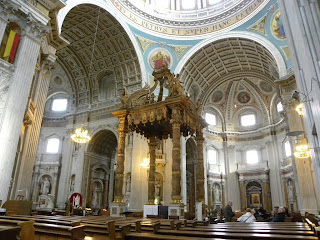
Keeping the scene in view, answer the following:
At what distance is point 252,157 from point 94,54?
1571cm

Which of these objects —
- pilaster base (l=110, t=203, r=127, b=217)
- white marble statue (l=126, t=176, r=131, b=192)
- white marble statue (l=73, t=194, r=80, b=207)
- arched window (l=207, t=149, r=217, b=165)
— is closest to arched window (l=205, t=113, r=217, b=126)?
arched window (l=207, t=149, r=217, b=165)

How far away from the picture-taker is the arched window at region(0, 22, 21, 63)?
784 cm

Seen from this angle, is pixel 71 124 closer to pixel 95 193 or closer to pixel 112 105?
pixel 112 105

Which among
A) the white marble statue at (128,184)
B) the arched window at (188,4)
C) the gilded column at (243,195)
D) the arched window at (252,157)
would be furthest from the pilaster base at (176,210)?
the arched window at (188,4)

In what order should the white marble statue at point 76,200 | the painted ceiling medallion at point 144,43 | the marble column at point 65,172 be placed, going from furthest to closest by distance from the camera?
the painted ceiling medallion at point 144,43
the marble column at point 65,172
the white marble statue at point 76,200

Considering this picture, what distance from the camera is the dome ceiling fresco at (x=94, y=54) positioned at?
15585 mm

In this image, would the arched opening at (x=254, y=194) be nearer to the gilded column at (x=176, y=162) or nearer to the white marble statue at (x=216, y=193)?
the white marble statue at (x=216, y=193)

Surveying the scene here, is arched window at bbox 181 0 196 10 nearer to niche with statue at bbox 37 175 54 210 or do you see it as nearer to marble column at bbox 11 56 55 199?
marble column at bbox 11 56 55 199

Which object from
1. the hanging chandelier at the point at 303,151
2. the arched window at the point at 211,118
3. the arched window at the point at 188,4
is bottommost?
the hanging chandelier at the point at 303,151

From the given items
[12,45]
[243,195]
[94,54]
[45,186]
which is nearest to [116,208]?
[12,45]

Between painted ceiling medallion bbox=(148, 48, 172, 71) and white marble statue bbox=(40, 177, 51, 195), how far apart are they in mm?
10840

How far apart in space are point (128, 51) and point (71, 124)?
661cm

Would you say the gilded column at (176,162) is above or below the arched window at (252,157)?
below

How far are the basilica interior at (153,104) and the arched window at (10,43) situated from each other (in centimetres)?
4
